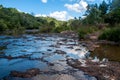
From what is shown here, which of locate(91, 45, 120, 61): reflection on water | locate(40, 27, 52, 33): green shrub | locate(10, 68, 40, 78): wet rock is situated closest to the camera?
locate(10, 68, 40, 78): wet rock

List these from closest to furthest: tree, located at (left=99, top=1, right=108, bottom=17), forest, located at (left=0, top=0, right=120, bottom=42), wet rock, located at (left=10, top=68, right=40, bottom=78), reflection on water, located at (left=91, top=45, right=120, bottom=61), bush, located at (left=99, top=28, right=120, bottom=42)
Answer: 1. wet rock, located at (left=10, top=68, right=40, bottom=78)
2. reflection on water, located at (left=91, top=45, right=120, bottom=61)
3. bush, located at (left=99, top=28, right=120, bottom=42)
4. forest, located at (left=0, top=0, right=120, bottom=42)
5. tree, located at (left=99, top=1, right=108, bottom=17)

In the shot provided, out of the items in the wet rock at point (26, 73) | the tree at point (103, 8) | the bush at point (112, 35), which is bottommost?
the wet rock at point (26, 73)

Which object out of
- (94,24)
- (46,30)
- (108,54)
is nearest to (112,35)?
(108,54)

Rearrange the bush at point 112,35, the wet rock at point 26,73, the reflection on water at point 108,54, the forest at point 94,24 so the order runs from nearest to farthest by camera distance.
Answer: the wet rock at point 26,73 < the reflection on water at point 108,54 < the bush at point 112,35 < the forest at point 94,24

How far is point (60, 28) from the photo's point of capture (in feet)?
294

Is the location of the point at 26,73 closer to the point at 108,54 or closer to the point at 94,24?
the point at 108,54

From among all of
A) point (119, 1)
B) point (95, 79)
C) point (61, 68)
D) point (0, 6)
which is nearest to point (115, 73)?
point (95, 79)

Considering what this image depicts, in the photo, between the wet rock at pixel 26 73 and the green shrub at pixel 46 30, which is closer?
the wet rock at pixel 26 73

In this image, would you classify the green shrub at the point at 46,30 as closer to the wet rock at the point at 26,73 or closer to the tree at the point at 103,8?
the tree at the point at 103,8

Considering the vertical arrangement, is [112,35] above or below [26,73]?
above

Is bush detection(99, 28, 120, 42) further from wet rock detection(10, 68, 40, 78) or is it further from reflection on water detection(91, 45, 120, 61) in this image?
wet rock detection(10, 68, 40, 78)

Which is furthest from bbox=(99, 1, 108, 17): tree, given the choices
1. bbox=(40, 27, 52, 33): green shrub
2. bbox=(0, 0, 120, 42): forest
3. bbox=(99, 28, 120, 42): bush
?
bbox=(99, 28, 120, 42): bush

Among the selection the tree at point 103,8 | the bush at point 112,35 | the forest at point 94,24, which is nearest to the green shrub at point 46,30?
the forest at point 94,24

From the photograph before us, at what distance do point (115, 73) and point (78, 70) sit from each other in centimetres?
276
